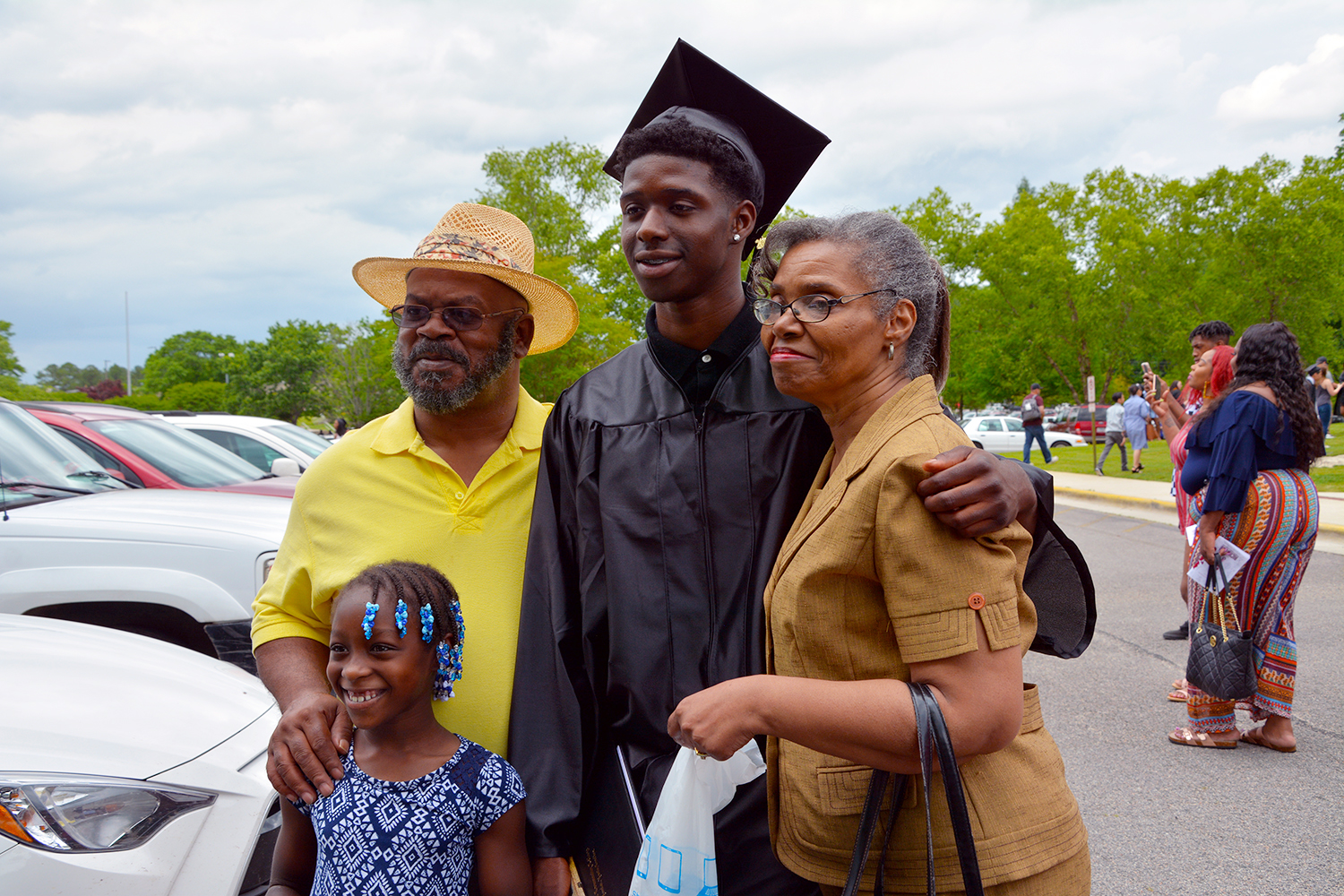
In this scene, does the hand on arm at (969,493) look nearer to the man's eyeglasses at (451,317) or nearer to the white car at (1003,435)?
the man's eyeglasses at (451,317)

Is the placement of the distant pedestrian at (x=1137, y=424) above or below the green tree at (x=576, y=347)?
below

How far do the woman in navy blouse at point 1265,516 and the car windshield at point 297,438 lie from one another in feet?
29.0

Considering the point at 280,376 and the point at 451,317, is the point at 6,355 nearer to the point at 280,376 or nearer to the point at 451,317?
the point at 280,376

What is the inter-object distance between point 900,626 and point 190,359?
93317mm

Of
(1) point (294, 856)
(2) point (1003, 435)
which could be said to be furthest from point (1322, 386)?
(1) point (294, 856)

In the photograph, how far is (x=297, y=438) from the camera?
35.7 feet

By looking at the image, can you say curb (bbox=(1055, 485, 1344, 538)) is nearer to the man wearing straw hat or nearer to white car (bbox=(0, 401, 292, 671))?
white car (bbox=(0, 401, 292, 671))

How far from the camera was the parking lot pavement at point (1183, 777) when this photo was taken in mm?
3301

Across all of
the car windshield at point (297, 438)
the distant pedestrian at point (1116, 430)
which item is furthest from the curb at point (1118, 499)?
the car windshield at point (297, 438)

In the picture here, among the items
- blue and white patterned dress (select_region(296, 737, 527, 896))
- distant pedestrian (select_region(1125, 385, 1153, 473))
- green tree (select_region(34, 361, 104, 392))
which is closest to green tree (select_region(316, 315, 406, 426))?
distant pedestrian (select_region(1125, 385, 1153, 473))

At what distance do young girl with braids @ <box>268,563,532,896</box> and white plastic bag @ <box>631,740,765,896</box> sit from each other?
1.38ft

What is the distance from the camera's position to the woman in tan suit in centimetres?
133

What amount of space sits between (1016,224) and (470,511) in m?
28.5

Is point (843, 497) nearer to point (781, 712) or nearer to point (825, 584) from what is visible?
point (825, 584)
